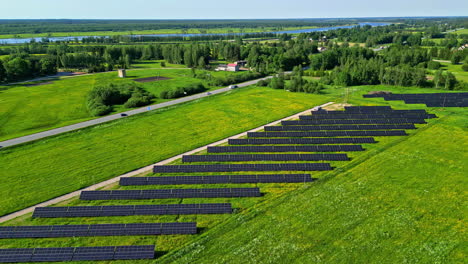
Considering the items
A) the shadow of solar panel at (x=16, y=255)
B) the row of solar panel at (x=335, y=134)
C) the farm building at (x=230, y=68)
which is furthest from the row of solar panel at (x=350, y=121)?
the farm building at (x=230, y=68)

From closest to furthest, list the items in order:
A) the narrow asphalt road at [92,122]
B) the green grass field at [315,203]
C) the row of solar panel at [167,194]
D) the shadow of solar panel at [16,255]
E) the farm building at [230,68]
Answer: the shadow of solar panel at [16,255] → the green grass field at [315,203] → the row of solar panel at [167,194] → the narrow asphalt road at [92,122] → the farm building at [230,68]

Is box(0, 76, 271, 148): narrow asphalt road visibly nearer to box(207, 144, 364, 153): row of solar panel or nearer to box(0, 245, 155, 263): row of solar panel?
box(207, 144, 364, 153): row of solar panel

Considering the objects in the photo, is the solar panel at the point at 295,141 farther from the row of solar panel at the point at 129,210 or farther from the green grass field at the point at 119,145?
the row of solar panel at the point at 129,210

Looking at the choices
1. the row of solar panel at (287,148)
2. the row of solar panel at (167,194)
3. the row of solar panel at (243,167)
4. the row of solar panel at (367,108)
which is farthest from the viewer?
the row of solar panel at (367,108)

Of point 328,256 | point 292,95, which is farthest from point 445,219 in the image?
point 292,95

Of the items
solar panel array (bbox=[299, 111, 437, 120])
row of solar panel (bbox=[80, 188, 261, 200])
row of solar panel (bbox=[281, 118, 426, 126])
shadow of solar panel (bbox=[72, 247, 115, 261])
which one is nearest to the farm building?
solar panel array (bbox=[299, 111, 437, 120])

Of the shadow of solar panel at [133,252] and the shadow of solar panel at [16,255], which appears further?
the shadow of solar panel at [133,252]

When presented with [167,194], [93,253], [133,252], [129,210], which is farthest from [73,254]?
[167,194]
